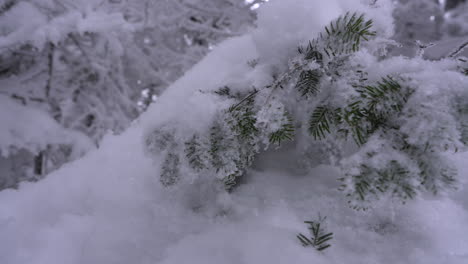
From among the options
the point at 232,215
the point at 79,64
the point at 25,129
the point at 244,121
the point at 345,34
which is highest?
the point at 345,34

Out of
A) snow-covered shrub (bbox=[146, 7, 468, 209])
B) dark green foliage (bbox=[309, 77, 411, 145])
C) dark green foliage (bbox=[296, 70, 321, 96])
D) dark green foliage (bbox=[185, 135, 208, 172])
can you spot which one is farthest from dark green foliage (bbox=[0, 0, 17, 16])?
dark green foliage (bbox=[309, 77, 411, 145])

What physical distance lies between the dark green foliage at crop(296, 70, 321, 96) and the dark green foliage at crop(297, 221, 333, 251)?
1.34ft

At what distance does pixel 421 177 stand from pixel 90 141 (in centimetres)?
394

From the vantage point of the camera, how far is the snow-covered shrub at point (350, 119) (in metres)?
0.61

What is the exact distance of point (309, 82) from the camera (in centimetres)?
86

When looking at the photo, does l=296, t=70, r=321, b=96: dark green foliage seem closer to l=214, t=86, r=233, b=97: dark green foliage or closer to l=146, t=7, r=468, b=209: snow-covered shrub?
l=146, t=7, r=468, b=209: snow-covered shrub

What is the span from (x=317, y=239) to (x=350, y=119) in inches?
14.5

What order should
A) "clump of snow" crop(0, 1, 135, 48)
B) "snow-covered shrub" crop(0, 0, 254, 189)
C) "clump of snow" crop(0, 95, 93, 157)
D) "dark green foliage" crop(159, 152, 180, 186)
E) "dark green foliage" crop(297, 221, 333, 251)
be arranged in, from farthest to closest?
"clump of snow" crop(0, 95, 93, 157) < "snow-covered shrub" crop(0, 0, 254, 189) < "clump of snow" crop(0, 1, 135, 48) < "dark green foliage" crop(159, 152, 180, 186) < "dark green foliage" crop(297, 221, 333, 251)

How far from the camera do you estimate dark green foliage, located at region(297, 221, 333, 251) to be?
791mm

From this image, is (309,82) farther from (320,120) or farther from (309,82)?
(320,120)

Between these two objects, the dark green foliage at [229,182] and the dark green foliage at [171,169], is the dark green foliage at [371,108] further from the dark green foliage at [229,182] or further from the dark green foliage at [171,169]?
the dark green foliage at [171,169]

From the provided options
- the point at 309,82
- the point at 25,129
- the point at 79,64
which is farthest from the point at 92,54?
the point at 309,82

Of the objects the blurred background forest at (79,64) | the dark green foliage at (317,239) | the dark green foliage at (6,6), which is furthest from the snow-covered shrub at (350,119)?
the dark green foliage at (6,6)

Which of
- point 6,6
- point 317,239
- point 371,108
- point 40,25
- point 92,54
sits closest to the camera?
point 371,108
